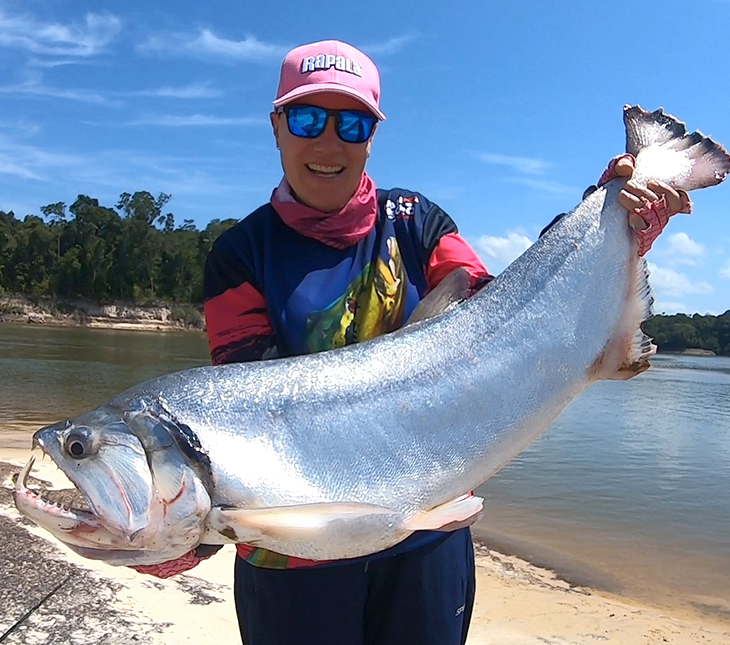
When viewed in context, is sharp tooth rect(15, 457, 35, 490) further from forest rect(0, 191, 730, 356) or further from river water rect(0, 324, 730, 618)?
forest rect(0, 191, 730, 356)

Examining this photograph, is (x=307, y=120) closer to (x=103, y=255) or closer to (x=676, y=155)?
(x=676, y=155)

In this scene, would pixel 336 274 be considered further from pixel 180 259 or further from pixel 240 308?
pixel 180 259

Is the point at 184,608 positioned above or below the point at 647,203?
below

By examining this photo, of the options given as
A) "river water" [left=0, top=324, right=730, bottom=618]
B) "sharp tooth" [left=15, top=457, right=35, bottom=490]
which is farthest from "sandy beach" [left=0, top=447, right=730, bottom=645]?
"sharp tooth" [left=15, top=457, right=35, bottom=490]

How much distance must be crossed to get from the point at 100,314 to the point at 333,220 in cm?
7855

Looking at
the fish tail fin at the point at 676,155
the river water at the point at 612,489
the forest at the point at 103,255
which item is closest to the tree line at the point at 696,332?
the forest at the point at 103,255

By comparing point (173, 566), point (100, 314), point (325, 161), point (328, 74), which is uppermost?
point (328, 74)

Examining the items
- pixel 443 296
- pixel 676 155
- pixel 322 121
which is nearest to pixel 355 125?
pixel 322 121

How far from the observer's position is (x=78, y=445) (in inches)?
90.8

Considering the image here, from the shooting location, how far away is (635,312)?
2947mm

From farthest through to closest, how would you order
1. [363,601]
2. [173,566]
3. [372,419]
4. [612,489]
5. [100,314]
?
[100,314] → [612,489] → [363,601] → [173,566] → [372,419]

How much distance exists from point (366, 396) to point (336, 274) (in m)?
0.58

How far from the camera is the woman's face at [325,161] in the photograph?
280cm

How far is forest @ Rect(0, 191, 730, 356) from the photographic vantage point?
255 ft
